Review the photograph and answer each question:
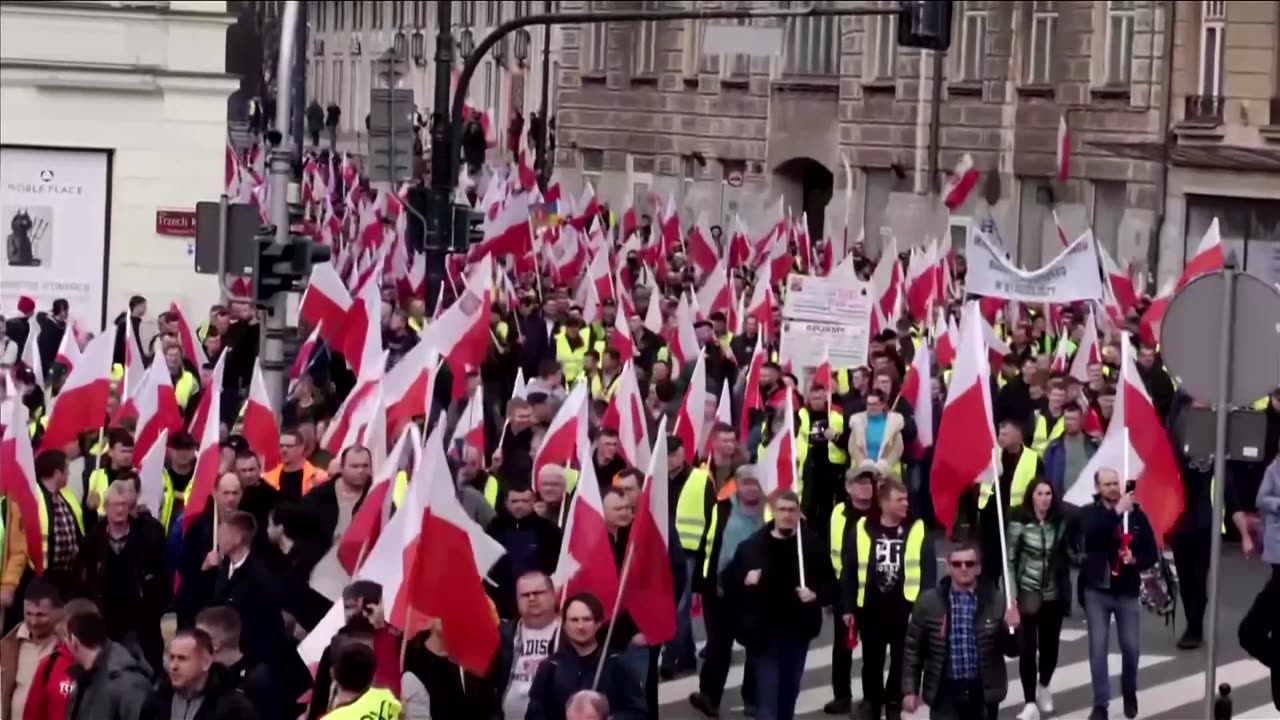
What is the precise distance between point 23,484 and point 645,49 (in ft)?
140

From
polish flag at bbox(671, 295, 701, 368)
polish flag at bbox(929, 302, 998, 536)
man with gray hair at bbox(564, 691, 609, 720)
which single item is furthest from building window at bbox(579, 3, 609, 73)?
man with gray hair at bbox(564, 691, 609, 720)

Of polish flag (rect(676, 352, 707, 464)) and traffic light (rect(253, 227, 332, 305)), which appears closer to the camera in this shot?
polish flag (rect(676, 352, 707, 464))

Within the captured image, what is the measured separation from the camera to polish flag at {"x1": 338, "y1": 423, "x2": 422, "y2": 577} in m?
12.7

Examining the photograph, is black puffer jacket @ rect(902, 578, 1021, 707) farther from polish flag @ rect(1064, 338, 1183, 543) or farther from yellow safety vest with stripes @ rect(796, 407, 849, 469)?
yellow safety vest with stripes @ rect(796, 407, 849, 469)

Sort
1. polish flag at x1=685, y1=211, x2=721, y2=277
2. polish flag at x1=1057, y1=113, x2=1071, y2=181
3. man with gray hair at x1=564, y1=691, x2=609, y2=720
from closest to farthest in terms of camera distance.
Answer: man with gray hair at x1=564, y1=691, x2=609, y2=720, polish flag at x1=685, y1=211, x2=721, y2=277, polish flag at x1=1057, y1=113, x2=1071, y2=181

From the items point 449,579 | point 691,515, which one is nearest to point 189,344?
point 691,515

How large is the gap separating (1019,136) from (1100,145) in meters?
6.28

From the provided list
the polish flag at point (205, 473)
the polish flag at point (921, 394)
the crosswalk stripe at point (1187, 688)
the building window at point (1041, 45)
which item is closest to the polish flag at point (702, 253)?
the polish flag at point (921, 394)

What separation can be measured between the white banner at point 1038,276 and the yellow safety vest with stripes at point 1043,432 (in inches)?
181

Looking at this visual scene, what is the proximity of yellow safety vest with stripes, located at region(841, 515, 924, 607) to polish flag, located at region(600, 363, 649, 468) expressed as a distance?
86.9 inches

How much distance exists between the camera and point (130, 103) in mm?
28828

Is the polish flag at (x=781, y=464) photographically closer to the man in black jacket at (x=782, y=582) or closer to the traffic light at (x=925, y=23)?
the man in black jacket at (x=782, y=582)

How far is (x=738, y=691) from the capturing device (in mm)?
16984

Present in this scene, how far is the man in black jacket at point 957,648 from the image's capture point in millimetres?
13242
